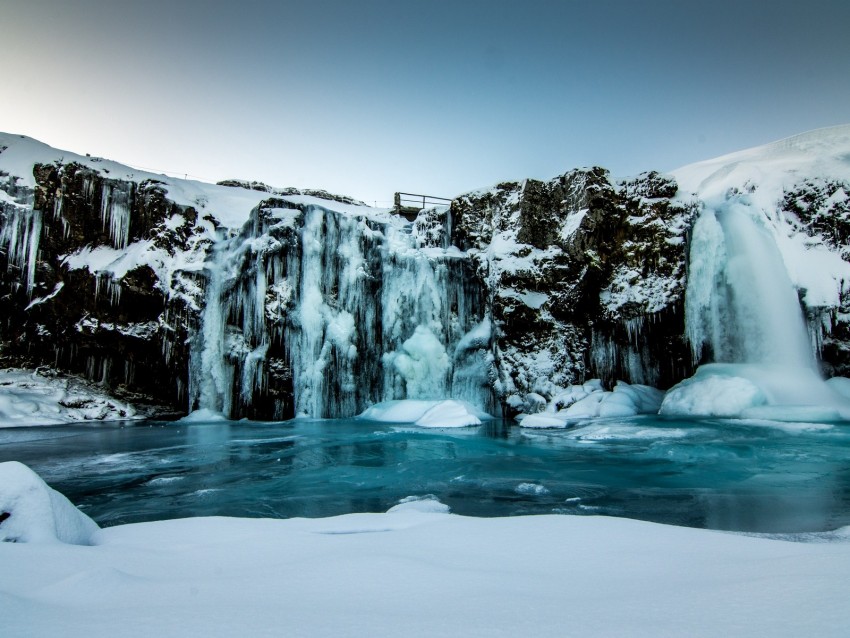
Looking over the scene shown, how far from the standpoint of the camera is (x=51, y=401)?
1752cm

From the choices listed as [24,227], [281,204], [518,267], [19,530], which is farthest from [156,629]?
[24,227]

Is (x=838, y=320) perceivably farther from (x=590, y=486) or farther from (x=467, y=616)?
(x=467, y=616)

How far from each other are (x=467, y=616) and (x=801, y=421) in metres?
14.1

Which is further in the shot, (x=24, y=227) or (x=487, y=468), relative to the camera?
(x=24, y=227)

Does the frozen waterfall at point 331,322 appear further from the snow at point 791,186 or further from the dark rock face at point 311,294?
the snow at point 791,186

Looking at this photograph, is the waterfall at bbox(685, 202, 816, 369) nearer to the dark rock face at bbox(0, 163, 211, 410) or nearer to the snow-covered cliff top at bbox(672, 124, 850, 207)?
the snow-covered cliff top at bbox(672, 124, 850, 207)

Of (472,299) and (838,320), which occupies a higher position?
(472,299)

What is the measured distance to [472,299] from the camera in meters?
19.4

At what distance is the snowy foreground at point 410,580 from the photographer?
1607 mm

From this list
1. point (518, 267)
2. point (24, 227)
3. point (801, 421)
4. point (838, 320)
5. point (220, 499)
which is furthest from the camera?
point (24, 227)

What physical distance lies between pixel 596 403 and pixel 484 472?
9324 millimetres

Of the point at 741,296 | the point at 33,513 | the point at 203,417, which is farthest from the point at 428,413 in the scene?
the point at 33,513

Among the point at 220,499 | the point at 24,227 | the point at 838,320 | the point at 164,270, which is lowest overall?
the point at 220,499

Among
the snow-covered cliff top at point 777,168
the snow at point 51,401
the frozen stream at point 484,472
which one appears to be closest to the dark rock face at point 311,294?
the snow at point 51,401
